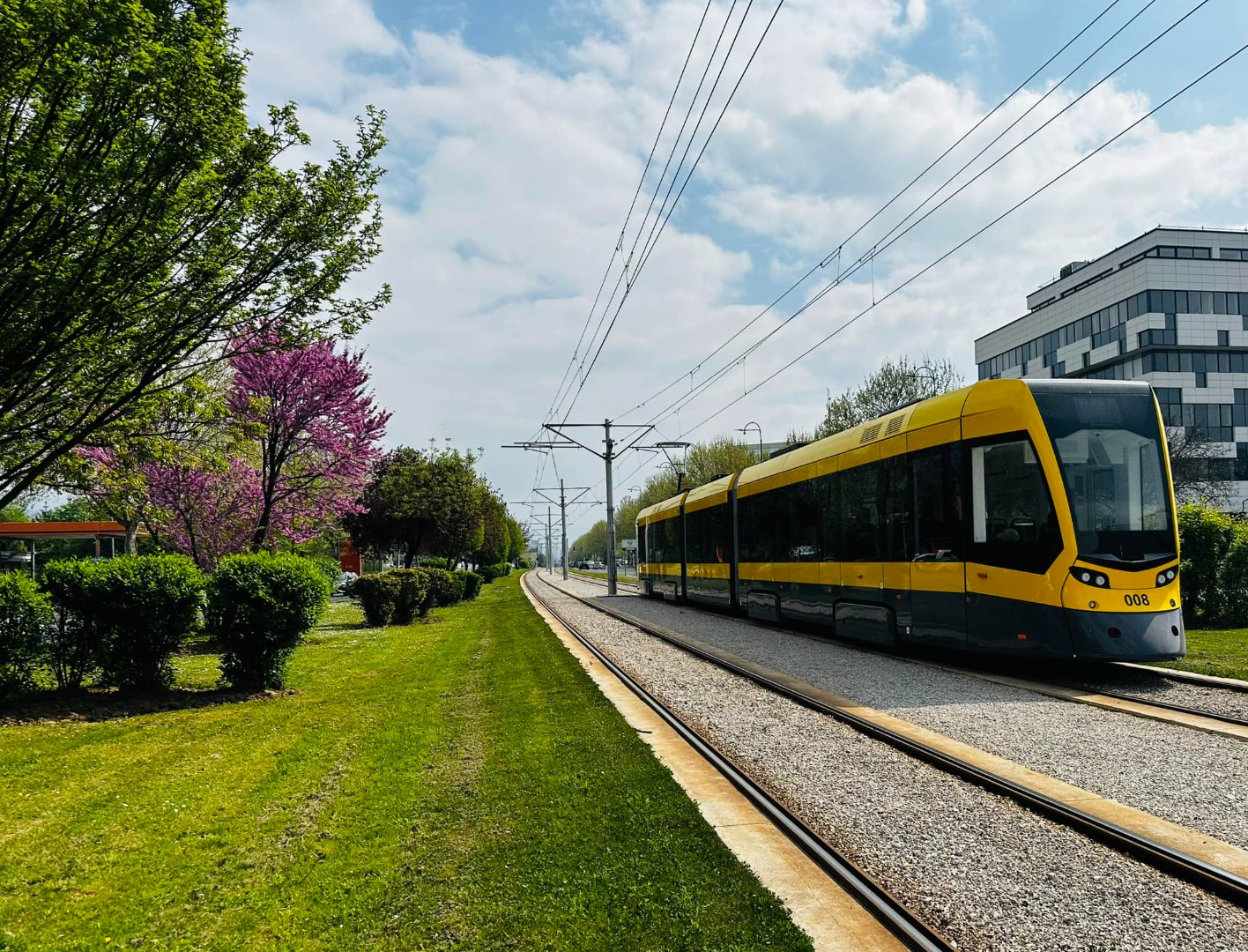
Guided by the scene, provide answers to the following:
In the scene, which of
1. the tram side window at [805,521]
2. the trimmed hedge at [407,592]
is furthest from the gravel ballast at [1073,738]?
the trimmed hedge at [407,592]

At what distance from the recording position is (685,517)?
2628 centimetres

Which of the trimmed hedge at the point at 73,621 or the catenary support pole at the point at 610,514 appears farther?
the catenary support pole at the point at 610,514

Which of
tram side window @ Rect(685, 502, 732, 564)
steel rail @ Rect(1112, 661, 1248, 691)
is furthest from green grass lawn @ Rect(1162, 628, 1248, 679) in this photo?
tram side window @ Rect(685, 502, 732, 564)

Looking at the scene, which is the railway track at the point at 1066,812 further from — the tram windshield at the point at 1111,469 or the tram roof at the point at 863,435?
the tram roof at the point at 863,435

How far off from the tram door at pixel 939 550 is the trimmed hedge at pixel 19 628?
406 inches

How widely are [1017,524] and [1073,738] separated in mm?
3333

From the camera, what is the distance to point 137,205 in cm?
770

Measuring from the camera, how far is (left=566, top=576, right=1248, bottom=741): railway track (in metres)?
7.79

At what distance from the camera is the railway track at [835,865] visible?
149 inches

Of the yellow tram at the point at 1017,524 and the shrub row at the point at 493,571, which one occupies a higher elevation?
the yellow tram at the point at 1017,524

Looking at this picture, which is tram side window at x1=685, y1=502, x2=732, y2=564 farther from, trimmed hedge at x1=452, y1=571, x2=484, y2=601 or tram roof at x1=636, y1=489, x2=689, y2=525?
trimmed hedge at x1=452, y1=571, x2=484, y2=601

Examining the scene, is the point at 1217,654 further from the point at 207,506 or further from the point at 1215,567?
the point at 207,506

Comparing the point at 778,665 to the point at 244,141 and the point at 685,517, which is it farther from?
the point at 685,517

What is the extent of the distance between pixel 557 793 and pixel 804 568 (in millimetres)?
11055
